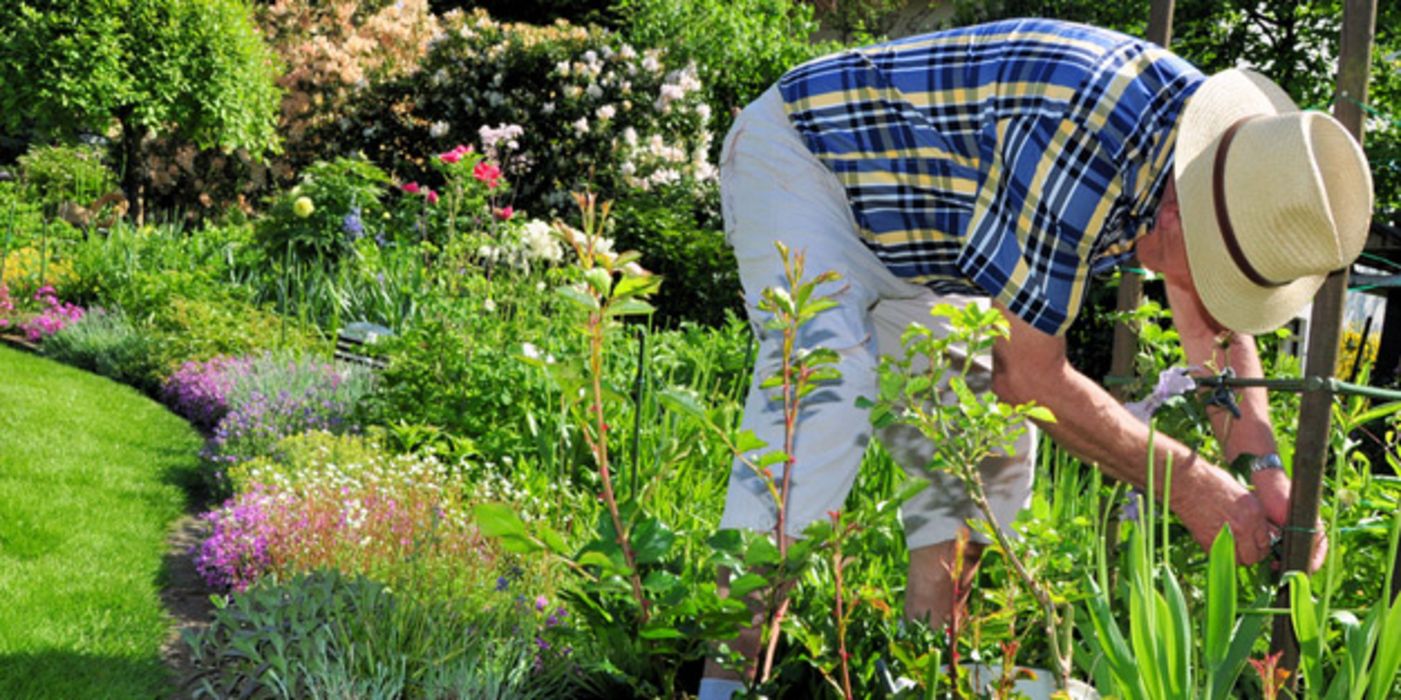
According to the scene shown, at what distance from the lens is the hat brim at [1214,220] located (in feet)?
5.74

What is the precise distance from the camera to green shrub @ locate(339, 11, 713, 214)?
9742mm

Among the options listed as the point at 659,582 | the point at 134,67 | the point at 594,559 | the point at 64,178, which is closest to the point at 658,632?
the point at 659,582

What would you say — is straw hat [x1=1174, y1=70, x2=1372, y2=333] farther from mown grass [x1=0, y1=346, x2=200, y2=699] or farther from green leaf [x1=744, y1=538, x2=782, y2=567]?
mown grass [x1=0, y1=346, x2=200, y2=699]

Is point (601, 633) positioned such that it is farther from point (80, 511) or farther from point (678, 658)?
point (80, 511)

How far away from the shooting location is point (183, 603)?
321 cm

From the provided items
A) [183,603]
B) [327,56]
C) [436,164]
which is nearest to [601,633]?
[183,603]

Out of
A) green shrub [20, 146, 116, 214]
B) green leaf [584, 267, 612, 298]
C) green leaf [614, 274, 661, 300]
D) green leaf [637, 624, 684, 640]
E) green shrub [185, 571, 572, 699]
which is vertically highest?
green leaf [584, 267, 612, 298]

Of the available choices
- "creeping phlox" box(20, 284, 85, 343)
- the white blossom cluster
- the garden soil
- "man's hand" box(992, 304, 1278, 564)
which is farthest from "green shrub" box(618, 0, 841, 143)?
"man's hand" box(992, 304, 1278, 564)

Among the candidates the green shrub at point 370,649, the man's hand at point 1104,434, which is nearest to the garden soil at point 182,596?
the green shrub at point 370,649

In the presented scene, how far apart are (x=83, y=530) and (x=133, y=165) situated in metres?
8.32

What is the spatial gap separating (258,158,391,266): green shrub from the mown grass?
177 centimetres

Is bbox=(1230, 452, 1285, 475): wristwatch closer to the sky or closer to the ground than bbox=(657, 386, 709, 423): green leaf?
closer to the ground

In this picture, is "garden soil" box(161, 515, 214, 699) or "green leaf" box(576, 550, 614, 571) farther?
"garden soil" box(161, 515, 214, 699)

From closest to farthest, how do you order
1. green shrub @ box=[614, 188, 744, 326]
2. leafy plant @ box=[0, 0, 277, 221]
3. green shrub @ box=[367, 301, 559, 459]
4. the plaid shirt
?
the plaid shirt
green shrub @ box=[367, 301, 559, 459]
green shrub @ box=[614, 188, 744, 326]
leafy plant @ box=[0, 0, 277, 221]
